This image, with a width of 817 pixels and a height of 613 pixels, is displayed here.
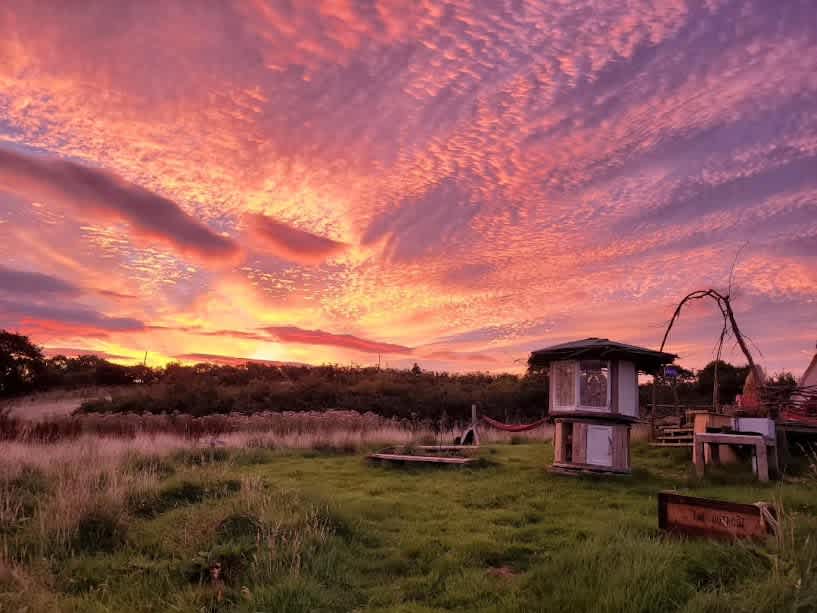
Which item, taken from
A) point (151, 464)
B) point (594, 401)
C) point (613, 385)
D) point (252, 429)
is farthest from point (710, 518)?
point (252, 429)

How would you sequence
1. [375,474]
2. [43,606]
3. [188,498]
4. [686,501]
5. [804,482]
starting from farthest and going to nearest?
[375,474]
[804,482]
[188,498]
[686,501]
[43,606]

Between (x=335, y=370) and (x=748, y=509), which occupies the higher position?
(x=335, y=370)

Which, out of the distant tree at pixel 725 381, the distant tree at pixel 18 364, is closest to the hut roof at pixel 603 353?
the distant tree at pixel 725 381

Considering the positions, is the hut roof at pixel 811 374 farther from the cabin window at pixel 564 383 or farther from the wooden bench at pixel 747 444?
the cabin window at pixel 564 383

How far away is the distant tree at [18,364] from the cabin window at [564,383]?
44.7m

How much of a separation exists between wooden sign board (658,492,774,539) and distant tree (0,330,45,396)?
49560 mm

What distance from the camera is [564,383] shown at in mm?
14758

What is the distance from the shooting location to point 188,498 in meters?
10.3

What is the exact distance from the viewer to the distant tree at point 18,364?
145 ft

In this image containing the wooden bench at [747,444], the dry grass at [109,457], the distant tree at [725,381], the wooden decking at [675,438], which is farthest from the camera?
the distant tree at [725,381]

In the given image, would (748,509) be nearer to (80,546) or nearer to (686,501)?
(686,501)

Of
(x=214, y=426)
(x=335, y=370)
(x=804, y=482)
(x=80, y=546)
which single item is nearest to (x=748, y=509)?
(x=804, y=482)

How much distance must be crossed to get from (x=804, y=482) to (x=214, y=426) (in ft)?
64.9

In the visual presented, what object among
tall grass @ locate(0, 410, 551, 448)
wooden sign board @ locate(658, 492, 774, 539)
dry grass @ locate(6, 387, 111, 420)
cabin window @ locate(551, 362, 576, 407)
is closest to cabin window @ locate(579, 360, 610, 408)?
cabin window @ locate(551, 362, 576, 407)
